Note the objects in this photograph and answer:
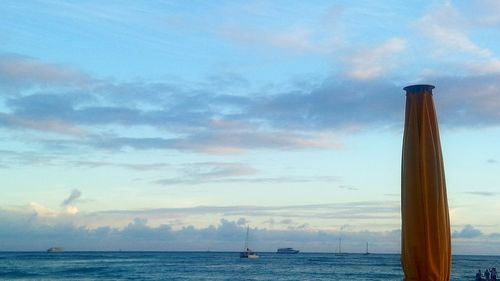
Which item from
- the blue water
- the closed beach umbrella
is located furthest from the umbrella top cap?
the blue water

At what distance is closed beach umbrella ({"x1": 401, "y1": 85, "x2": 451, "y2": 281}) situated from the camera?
6.12 metres

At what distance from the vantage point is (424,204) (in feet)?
20.3

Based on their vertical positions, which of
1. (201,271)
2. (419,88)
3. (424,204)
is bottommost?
(201,271)

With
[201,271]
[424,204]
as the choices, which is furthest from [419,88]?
[201,271]

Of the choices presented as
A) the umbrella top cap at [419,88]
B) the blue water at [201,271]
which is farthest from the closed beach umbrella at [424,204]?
the blue water at [201,271]

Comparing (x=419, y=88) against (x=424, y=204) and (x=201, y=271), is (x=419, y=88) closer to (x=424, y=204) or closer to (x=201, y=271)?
(x=424, y=204)

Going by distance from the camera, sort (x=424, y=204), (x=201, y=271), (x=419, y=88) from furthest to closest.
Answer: (x=201, y=271), (x=419, y=88), (x=424, y=204)

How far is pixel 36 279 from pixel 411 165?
56246 millimetres

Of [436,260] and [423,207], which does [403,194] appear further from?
[436,260]

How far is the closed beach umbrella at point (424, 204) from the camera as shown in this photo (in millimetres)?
6125

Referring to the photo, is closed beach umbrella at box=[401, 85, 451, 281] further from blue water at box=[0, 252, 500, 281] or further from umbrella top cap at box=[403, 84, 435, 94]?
blue water at box=[0, 252, 500, 281]

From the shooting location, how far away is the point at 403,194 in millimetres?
6367

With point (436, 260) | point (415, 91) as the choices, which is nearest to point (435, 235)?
point (436, 260)

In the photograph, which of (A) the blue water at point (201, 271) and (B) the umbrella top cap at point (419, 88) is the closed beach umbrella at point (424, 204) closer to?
(B) the umbrella top cap at point (419, 88)
